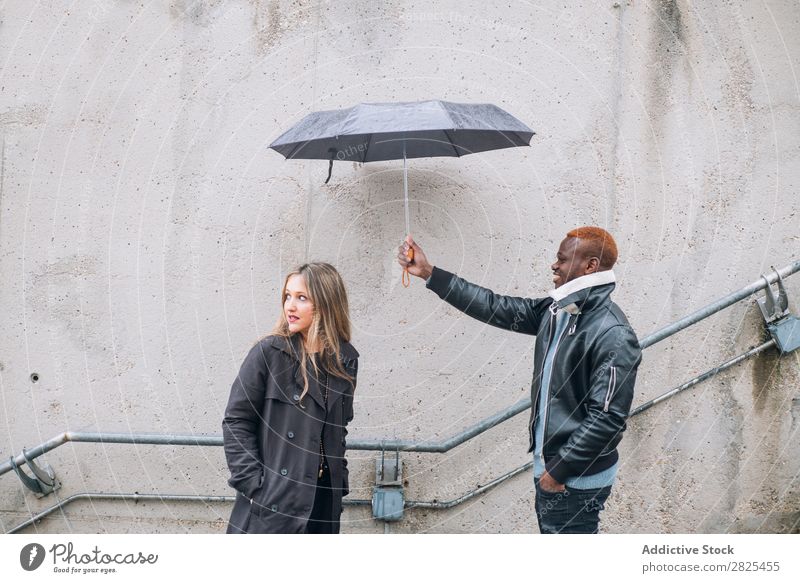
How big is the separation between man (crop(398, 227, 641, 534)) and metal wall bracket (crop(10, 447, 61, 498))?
2430 millimetres

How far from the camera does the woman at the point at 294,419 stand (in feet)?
10.8

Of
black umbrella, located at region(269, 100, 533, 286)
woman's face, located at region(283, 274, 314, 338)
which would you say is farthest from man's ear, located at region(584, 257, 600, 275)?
woman's face, located at region(283, 274, 314, 338)

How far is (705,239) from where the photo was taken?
4.45 meters

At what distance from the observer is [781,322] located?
14.3 ft

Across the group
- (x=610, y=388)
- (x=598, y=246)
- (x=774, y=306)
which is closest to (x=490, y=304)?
(x=598, y=246)

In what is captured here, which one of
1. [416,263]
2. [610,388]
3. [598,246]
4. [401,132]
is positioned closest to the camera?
[610,388]

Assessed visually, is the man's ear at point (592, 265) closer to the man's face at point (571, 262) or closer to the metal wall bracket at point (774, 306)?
the man's face at point (571, 262)

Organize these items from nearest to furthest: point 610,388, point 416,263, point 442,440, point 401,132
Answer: point 610,388 → point 401,132 → point 416,263 → point 442,440

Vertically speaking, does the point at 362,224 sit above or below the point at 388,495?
above

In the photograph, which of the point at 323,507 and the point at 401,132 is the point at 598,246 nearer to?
the point at 401,132

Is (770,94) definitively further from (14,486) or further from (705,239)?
(14,486)

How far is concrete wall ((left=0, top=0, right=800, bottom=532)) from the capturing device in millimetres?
4438

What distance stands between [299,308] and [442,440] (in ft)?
4.36

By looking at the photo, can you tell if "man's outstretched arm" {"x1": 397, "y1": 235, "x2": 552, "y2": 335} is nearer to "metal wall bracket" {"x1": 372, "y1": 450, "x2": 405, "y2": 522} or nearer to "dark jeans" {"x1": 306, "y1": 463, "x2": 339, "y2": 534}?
"dark jeans" {"x1": 306, "y1": 463, "x2": 339, "y2": 534}
